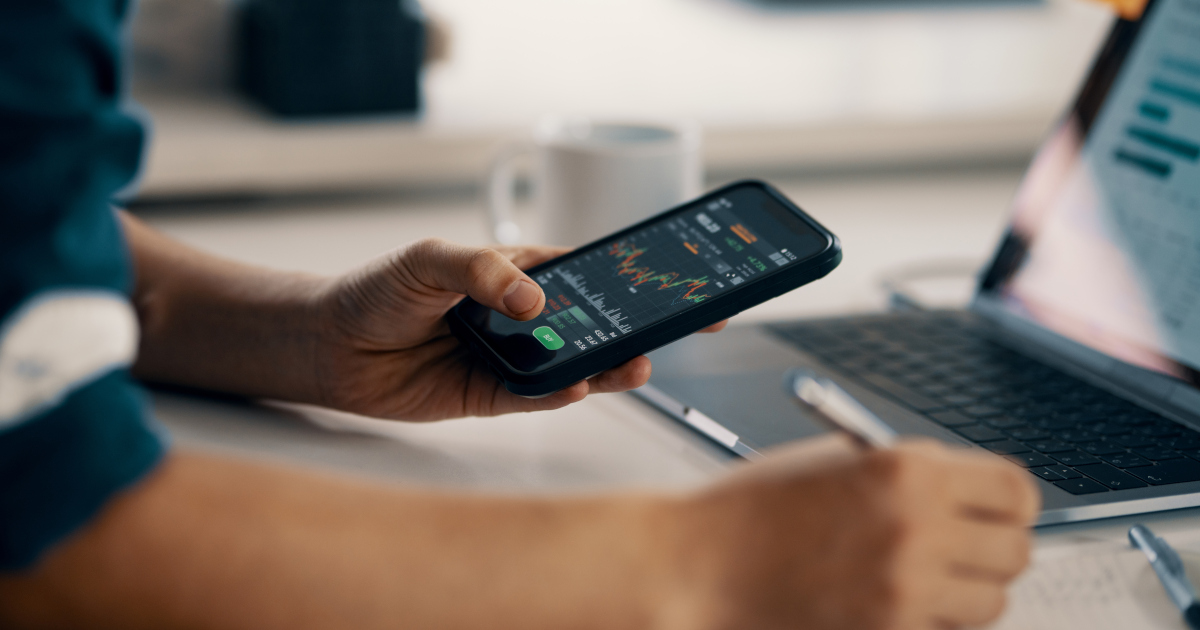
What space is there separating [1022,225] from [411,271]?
480 mm

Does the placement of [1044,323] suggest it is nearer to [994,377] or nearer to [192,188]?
[994,377]

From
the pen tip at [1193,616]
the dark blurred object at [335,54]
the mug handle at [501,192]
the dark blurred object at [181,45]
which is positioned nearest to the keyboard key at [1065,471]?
the pen tip at [1193,616]

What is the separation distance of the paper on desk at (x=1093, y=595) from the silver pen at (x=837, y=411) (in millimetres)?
118

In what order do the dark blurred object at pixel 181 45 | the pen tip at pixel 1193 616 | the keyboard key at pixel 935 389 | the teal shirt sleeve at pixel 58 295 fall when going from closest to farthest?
the teal shirt sleeve at pixel 58 295
the pen tip at pixel 1193 616
the keyboard key at pixel 935 389
the dark blurred object at pixel 181 45

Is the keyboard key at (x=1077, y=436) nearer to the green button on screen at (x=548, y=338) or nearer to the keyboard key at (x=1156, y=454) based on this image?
the keyboard key at (x=1156, y=454)

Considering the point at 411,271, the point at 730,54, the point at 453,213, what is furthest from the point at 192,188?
the point at 730,54

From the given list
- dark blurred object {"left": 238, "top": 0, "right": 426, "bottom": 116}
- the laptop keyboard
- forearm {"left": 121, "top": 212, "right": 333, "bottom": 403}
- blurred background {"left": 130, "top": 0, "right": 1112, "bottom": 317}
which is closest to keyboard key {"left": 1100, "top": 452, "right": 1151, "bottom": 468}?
the laptop keyboard

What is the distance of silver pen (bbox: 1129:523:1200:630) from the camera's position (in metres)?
0.42

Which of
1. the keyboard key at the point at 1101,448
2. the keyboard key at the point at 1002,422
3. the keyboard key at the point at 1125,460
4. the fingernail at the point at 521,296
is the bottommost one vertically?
the keyboard key at the point at 1002,422

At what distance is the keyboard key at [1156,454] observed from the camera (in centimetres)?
55

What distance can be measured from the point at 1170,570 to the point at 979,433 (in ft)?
0.44

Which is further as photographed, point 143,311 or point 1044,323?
point 1044,323

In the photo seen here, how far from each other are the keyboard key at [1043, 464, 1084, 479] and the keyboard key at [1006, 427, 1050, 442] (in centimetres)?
3

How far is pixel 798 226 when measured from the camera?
0.57 m
